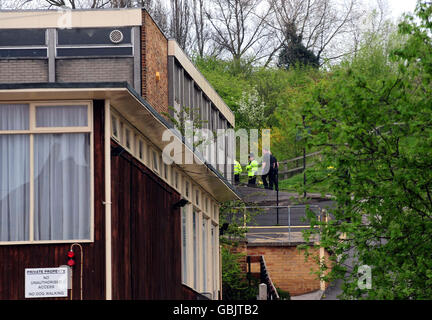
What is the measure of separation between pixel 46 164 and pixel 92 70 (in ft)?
42.4

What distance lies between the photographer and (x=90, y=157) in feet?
58.4

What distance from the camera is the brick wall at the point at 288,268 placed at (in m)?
35.9

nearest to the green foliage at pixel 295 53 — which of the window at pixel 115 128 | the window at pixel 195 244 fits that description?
the window at pixel 195 244

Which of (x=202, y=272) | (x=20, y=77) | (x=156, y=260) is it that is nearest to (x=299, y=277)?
(x=202, y=272)

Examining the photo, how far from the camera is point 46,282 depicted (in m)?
17.0

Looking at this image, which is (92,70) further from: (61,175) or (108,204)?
(108,204)

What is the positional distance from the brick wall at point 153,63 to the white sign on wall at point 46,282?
12965 millimetres

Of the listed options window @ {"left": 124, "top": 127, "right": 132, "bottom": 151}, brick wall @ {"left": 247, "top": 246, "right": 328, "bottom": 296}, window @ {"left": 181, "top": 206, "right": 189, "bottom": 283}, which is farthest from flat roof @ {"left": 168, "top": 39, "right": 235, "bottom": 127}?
window @ {"left": 124, "top": 127, "right": 132, "bottom": 151}

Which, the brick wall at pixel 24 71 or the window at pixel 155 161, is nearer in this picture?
the window at pixel 155 161

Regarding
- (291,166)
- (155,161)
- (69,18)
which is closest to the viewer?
(155,161)

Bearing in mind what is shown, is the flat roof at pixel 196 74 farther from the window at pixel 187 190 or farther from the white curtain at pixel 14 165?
the white curtain at pixel 14 165

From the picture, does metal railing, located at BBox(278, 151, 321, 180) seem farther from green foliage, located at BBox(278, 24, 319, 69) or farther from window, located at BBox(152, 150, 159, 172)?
window, located at BBox(152, 150, 159, 172)

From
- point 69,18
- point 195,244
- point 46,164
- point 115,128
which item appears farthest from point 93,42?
point 46,164

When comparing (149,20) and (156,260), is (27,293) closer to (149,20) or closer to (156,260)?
(156,260)
